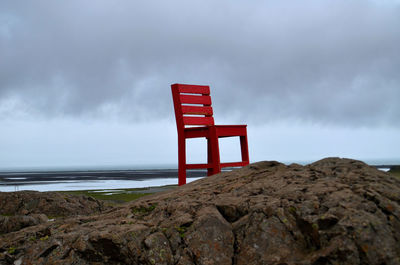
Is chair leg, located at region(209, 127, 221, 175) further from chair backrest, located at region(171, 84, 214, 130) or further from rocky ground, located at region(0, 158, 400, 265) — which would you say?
rocky ground, located at region(0, 158, 400, 265)

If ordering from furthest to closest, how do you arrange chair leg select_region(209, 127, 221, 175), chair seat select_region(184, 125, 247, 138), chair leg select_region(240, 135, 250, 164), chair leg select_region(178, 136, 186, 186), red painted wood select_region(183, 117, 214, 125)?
1. chair leg select_region(240, 135, 250, 164)
2. red painted wood select_region(183, 117, 214, 125)
3. chair leg select_region(178, 136, 186, 186)
4. chair seat select_region(184, 125, 247, 138)
5. chair leg select_region(209, 127, 221, 175)

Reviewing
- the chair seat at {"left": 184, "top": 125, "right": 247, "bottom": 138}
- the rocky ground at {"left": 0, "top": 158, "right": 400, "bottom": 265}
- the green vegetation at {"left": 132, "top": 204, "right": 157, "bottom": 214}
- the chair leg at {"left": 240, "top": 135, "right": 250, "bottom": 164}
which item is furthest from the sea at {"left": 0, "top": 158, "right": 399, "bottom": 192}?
the rocky ground at {"left": 0, "top": 158, "right": 400, "bottom": 265}

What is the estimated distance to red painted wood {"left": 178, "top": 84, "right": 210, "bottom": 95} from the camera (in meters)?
7.63

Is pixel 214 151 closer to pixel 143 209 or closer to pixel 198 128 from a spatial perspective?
pixel 198 128

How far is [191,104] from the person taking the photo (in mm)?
7742

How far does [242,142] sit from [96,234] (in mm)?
5044

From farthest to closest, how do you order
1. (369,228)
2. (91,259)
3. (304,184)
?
1. (304,184)
2. (91,259)
3. (369,228)

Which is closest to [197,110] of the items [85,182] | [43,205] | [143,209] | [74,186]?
[43,205]

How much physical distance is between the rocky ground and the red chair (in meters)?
3.40

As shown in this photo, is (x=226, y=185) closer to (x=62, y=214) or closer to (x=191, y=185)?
(x=191, y=185)

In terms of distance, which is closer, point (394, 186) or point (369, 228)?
point (369, 228)

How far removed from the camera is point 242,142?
785cm

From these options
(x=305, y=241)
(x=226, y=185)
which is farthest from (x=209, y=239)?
(x=226, y=185)

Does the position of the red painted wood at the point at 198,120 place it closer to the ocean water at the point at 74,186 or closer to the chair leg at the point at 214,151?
the chair leg at the point at 214,151
